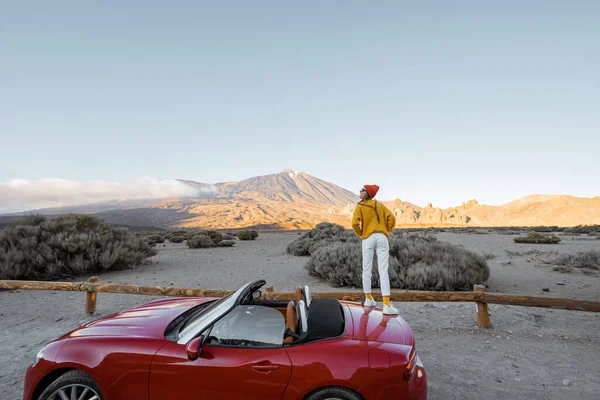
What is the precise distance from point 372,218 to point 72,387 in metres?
4.47

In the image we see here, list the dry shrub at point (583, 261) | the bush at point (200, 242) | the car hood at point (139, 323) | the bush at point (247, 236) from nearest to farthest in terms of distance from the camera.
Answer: the car hood at point (139, 323)
the dry shrub at point (583, 261)
the bush at point (200, 242)
the bush at point (247, 236)

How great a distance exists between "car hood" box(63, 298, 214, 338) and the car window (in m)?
0.49

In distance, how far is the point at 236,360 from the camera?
2.53 metres

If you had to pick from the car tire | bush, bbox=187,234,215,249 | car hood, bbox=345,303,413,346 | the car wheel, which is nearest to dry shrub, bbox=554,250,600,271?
car hood, bbox=345,303,413,346

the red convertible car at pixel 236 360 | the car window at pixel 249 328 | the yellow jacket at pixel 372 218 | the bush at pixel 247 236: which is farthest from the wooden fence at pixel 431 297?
the bush at pixel 247 236

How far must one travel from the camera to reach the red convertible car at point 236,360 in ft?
8.01

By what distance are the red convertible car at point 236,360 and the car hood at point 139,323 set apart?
2 cm

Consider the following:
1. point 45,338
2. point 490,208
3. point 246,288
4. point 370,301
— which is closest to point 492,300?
point 370,301

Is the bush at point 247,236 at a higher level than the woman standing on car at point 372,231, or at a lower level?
lower

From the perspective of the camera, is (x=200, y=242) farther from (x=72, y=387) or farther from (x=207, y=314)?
(x=207, y=314)

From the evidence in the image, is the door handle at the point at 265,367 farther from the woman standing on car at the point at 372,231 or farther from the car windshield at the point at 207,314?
the woman standing on car at the point at 372,231

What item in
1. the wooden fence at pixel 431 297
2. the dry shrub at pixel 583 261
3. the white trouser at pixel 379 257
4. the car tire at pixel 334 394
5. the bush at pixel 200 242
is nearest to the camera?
the car tire at pixel 334 394

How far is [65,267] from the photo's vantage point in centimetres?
1165

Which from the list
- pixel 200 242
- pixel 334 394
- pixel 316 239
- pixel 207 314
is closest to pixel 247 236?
pixel 200 242
